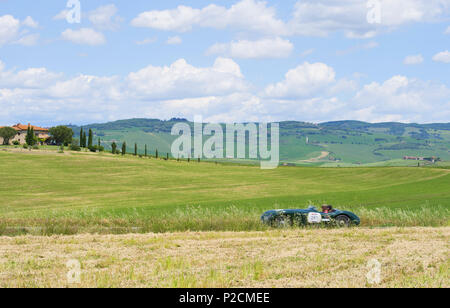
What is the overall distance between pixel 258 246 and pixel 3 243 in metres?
9.16

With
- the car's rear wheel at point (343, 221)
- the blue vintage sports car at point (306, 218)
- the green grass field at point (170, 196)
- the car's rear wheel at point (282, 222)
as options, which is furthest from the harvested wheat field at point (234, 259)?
the green grass field at point (170, 196)

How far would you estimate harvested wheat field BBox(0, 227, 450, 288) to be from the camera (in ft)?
37.7

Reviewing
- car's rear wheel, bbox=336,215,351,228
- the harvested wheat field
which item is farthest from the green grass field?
the harvested wheat field

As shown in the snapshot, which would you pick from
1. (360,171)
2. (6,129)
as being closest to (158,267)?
(360,171)

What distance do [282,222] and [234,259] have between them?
870 centimetres

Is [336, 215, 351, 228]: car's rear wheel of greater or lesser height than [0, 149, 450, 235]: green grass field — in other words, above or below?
above

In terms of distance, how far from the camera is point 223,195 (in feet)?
244

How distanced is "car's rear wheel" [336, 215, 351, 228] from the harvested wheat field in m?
2.57

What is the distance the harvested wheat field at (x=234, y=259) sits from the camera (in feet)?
37.7

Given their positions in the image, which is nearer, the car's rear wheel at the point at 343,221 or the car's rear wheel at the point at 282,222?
the car's rear wheel at the point at 282,222

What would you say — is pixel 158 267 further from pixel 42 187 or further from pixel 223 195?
pixel 42 187

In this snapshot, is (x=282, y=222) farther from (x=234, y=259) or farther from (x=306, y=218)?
(x=234, y=259)

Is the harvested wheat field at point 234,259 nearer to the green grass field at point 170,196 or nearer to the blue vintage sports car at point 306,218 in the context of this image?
the blue vintage sports car at point 306,218

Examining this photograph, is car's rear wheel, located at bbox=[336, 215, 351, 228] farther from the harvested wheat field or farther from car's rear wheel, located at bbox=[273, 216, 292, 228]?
the harvested wheat field
